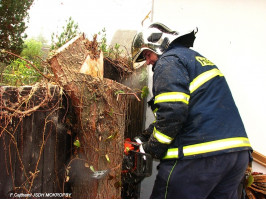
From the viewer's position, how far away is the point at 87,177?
207 cm

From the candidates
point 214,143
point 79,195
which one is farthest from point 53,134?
point 214,143

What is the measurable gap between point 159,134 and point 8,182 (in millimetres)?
1398

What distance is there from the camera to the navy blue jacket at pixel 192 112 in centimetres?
175

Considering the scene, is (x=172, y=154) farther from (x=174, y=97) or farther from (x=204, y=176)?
(x=174, y=97)

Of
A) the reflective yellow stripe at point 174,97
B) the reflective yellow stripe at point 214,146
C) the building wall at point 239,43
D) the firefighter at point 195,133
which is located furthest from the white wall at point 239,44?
the reflective yellow stripe at point 174,97

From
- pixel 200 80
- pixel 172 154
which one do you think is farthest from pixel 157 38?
pixel 172 154

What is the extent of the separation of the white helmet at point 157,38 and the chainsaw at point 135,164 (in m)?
1.11

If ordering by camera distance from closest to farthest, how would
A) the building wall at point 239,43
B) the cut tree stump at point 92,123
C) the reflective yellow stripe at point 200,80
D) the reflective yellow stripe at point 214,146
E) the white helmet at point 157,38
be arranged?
the reflective yellow stripe at point 214,146, the reflective yellow stripe at point 200,80, the cut tree stump at point 92,123, the white helmet at point 157,38, the building wall at point 239,43

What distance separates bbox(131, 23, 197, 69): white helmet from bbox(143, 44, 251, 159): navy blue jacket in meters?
0.28

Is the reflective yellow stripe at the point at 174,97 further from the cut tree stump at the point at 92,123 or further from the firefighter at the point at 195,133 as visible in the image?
the cut tree stump at the point at 92,123

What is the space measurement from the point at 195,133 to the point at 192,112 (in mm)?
185

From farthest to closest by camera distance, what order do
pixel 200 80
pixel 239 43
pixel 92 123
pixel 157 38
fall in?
pixel 239 43, pixel 157 38, pixel 92 123, pixel 200 80

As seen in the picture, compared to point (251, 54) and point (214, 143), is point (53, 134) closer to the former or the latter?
point (214, 143)

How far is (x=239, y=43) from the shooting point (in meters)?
3.29
